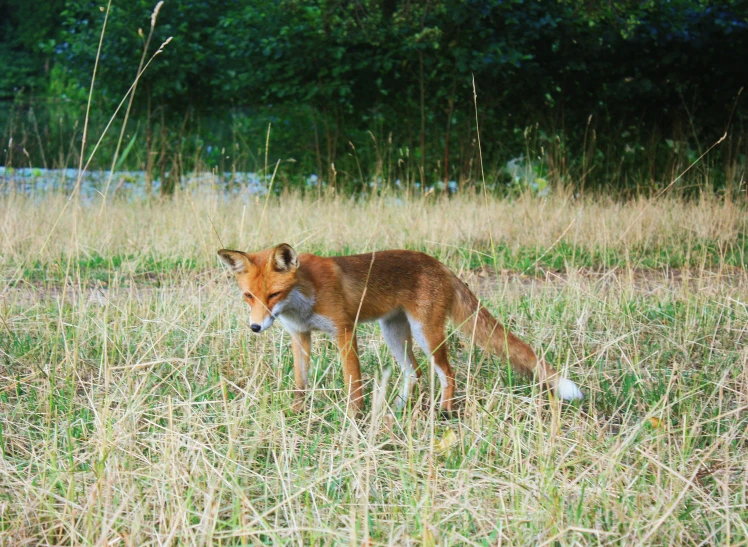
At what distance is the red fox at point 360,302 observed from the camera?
3.86 m

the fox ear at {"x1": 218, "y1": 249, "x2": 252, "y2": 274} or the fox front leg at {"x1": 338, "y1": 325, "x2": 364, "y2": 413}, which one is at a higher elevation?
the fox ear at {"x1": 218, "y1": 249, "x2": 252, "y2": 274}

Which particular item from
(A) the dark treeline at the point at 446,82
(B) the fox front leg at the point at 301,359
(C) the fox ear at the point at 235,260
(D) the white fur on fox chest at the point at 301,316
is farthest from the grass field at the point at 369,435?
(A) the dark treeline at the point at 446,82

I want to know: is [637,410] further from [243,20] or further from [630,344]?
[243,20]

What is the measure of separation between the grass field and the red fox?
6.1 inches

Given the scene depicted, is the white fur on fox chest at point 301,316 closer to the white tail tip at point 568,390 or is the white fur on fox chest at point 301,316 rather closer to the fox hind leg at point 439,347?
the fox hind leg at point 439,347

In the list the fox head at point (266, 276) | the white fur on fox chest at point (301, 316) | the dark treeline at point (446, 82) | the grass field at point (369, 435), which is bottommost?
the grass field at point (369, 435)

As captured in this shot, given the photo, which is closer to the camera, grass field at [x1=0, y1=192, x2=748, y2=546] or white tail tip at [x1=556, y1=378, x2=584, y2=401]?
grass field at [x1=0, y1=192, x2=748, y2=546]

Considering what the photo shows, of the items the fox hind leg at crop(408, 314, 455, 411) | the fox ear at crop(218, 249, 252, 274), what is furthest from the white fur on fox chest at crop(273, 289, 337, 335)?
the fox hind leg at crop(408, 314, 455, 411)

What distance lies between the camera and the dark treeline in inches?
423

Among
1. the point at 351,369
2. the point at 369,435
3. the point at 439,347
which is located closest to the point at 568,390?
the point at 439,347

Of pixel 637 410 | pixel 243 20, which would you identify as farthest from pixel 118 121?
pixel 637 410

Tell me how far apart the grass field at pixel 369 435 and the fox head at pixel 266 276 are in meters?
0.35

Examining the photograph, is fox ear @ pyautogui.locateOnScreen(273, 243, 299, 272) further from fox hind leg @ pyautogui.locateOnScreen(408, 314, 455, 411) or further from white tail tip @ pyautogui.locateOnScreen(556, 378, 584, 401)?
white tail tip @ pyautogui.locateOnScreen(556, 378, 584, 401)

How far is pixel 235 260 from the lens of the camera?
386 centimetres
